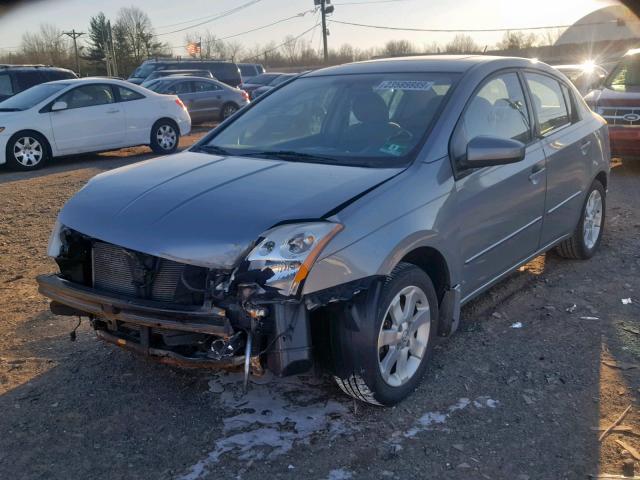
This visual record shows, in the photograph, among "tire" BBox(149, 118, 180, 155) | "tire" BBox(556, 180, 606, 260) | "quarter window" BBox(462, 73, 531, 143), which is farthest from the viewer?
"tire" BBox(149, 118, 180, 155)

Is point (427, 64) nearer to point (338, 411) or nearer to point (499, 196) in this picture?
point (499, 196)

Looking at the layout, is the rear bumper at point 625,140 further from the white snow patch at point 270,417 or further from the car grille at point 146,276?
the car grille at point 146,276

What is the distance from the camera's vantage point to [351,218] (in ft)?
A: 9.85

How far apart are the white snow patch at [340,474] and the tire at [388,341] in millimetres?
429

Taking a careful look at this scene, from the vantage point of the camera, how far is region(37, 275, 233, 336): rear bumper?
2.83 m

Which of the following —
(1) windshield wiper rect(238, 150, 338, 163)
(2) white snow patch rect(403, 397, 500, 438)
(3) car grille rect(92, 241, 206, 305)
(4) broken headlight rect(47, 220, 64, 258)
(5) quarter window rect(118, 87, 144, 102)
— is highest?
(5) quarter window rect(118, 87, 144, 102)

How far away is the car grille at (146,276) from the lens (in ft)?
9.87

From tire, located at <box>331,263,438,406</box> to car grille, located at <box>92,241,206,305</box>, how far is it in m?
0.69

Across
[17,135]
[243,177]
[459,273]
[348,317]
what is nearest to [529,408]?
[459,273]

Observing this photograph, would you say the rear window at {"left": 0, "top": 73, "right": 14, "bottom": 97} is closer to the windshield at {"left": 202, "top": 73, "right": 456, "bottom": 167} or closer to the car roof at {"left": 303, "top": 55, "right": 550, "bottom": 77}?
the windshield at {"left": 202, "top": 73, "right": 456, "bottom": 167}

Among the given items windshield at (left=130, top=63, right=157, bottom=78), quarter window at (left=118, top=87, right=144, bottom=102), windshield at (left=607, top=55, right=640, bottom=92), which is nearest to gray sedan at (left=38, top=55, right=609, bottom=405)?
windshield at (left=607, top=55, right=640, bottom=92)

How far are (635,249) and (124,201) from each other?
4.71 meters

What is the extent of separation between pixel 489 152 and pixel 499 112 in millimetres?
755

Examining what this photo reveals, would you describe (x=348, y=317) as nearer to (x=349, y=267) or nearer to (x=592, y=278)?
(x=349, y=267)
